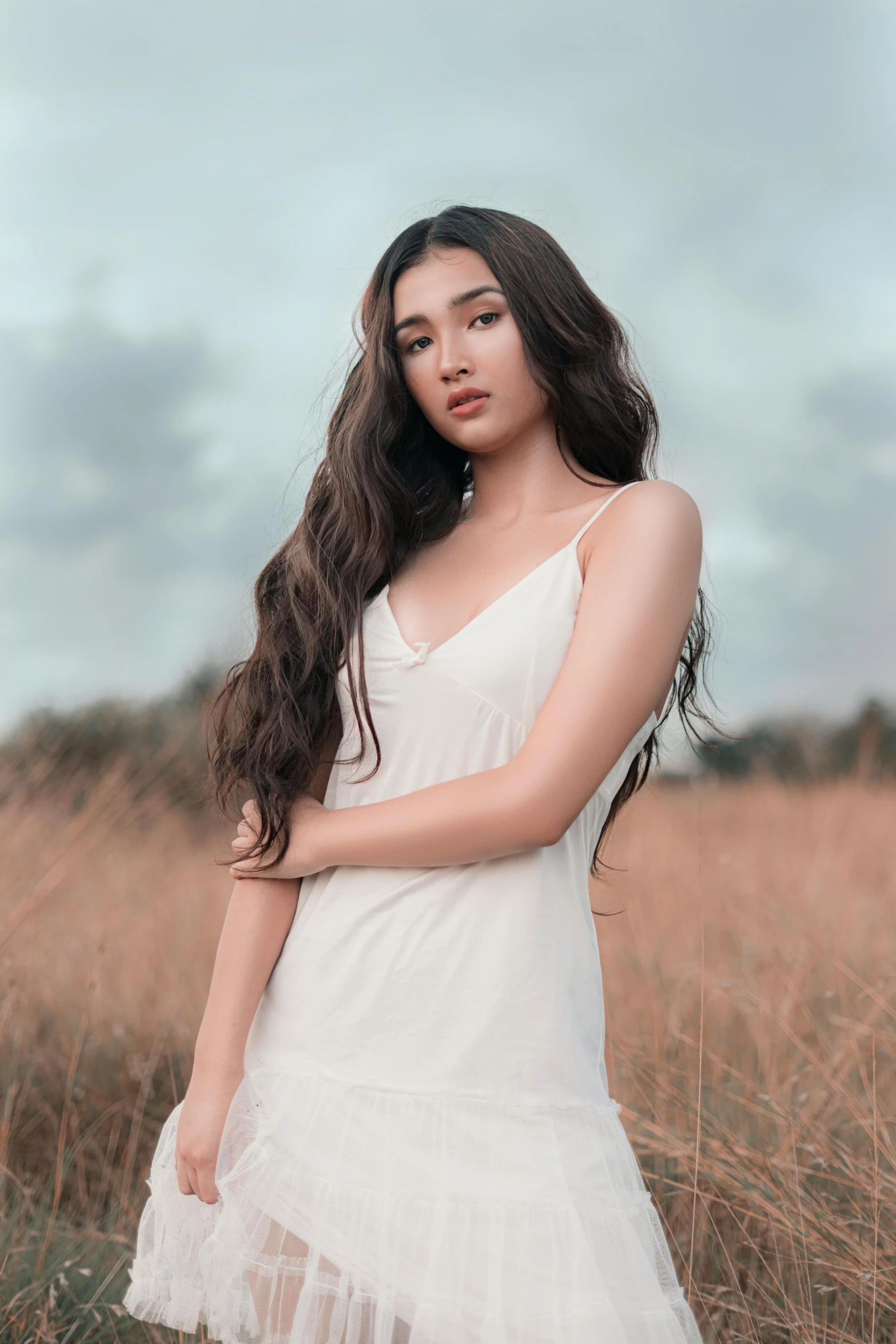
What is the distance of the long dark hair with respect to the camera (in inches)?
67.2

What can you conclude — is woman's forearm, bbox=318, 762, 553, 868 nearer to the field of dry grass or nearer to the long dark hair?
the long dark hair

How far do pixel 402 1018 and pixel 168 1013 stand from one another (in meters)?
3.00

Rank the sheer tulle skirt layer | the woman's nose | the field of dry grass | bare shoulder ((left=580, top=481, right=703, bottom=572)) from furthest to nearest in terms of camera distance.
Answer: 1. the field of dry grass
2. the woman's nose
3. bare shoulder ((left=580, top=481, right=703, bottom=572))
4. the sheer tulle skirt layer

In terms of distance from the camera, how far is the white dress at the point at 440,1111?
1.31m

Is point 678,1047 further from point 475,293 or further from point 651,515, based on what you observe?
point 475,293

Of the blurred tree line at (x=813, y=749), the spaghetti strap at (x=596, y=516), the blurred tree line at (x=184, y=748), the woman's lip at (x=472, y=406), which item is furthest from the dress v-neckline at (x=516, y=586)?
the blurred tree line at (x=813, y=749)

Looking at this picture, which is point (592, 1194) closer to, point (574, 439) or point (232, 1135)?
point (232, 1135)

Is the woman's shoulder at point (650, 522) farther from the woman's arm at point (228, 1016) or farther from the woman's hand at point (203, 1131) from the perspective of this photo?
the woman's hand at point (203, 1131)

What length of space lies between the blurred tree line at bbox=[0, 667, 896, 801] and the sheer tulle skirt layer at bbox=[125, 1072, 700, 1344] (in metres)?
4.97

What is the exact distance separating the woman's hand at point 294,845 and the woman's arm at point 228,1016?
0.03 metres

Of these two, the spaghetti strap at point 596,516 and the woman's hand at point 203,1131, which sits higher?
the spaghetti strap at point 596,516

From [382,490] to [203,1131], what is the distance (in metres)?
1.02

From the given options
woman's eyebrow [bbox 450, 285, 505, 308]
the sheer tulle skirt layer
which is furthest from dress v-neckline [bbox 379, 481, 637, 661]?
the sheer tulle skirt layer

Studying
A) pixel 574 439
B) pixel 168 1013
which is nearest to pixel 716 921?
pixel 168 1013
